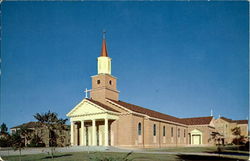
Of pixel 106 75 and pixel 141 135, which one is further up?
pixel 106 75

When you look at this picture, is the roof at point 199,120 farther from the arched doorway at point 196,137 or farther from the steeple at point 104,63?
the steeple at point 104,63

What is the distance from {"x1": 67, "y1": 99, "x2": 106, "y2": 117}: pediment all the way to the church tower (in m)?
2.82

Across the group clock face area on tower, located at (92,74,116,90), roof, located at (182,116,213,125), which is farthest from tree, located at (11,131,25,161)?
roof, located at (182,116,213,125)

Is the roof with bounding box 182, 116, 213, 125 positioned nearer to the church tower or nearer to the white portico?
the church tower

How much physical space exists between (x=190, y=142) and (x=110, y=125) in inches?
1163

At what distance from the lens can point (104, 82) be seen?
40250 mm

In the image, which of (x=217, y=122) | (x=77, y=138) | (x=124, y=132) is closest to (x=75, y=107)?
(x=77, y=138)

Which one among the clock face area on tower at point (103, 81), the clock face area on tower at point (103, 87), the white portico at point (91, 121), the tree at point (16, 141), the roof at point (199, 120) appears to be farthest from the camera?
the roof at point (199, 120)

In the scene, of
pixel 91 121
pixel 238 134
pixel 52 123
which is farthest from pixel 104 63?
pixel 238 134

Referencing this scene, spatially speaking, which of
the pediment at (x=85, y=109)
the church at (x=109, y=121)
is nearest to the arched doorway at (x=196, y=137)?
the church at (x=109, y=121)

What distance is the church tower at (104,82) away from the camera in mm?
40094

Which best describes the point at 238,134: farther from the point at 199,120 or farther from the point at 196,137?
the point at 199,120

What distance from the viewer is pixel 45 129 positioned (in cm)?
1980

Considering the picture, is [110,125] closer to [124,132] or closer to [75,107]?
[124,132]
